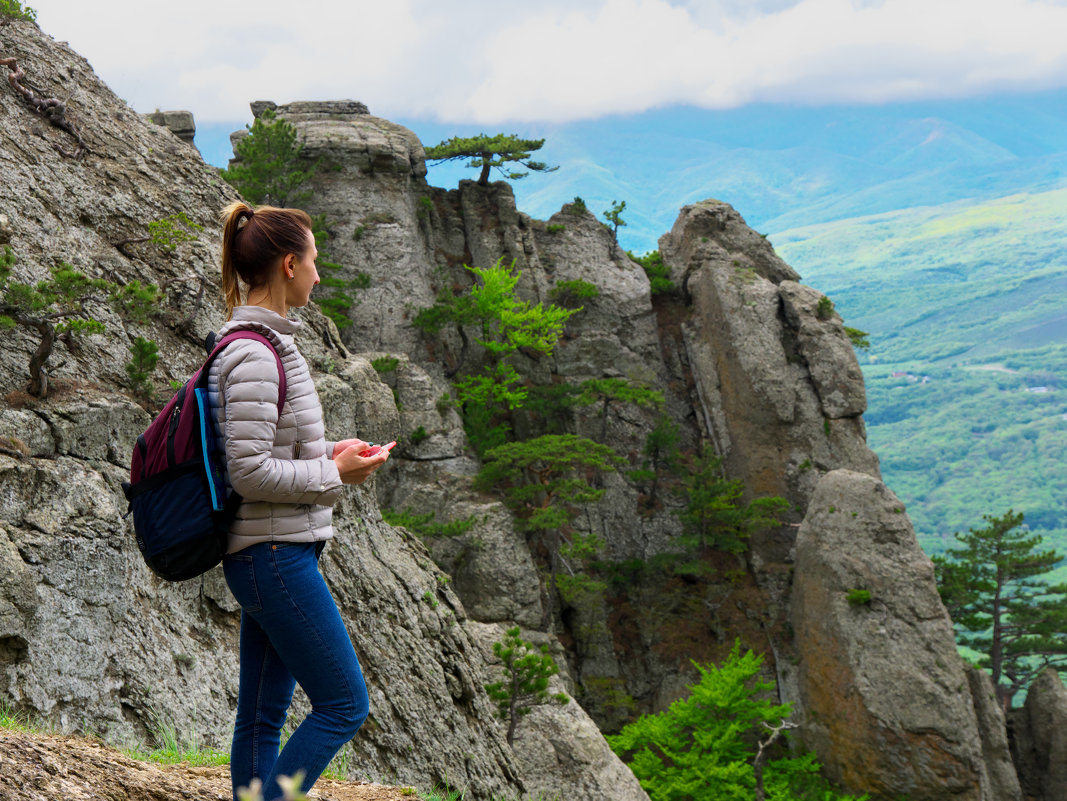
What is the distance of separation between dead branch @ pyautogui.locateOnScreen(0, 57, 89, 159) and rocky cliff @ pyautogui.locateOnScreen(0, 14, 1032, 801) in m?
0.16

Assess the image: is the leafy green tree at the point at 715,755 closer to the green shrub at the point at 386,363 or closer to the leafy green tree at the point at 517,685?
the leafy green tree at the point at 517,685

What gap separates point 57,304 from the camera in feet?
28.4

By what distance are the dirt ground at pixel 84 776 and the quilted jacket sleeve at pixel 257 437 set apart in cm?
127

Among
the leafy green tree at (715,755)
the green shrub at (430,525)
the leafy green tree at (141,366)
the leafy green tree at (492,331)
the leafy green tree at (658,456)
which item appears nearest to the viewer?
the leafy green tree at (141,366)

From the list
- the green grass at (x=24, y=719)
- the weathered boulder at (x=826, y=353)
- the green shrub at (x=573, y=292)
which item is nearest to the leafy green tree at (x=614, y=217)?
the green shrub at (x=573, y=292)

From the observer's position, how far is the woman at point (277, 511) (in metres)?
3.11

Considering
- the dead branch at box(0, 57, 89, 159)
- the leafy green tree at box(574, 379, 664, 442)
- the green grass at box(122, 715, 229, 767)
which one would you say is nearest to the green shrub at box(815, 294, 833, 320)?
the leafy green tree at box(574, 379, 664, 442)

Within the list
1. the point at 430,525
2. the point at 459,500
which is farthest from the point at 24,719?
the point at 459,500

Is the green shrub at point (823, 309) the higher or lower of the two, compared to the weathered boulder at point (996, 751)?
higher

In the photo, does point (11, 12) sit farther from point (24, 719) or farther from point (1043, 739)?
point (1043, 739)

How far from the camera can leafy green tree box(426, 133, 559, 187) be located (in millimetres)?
32094

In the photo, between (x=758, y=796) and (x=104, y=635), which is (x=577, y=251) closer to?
(x=758, y=796)

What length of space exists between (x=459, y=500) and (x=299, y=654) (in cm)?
2340

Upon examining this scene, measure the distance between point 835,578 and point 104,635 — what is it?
23184 mm
